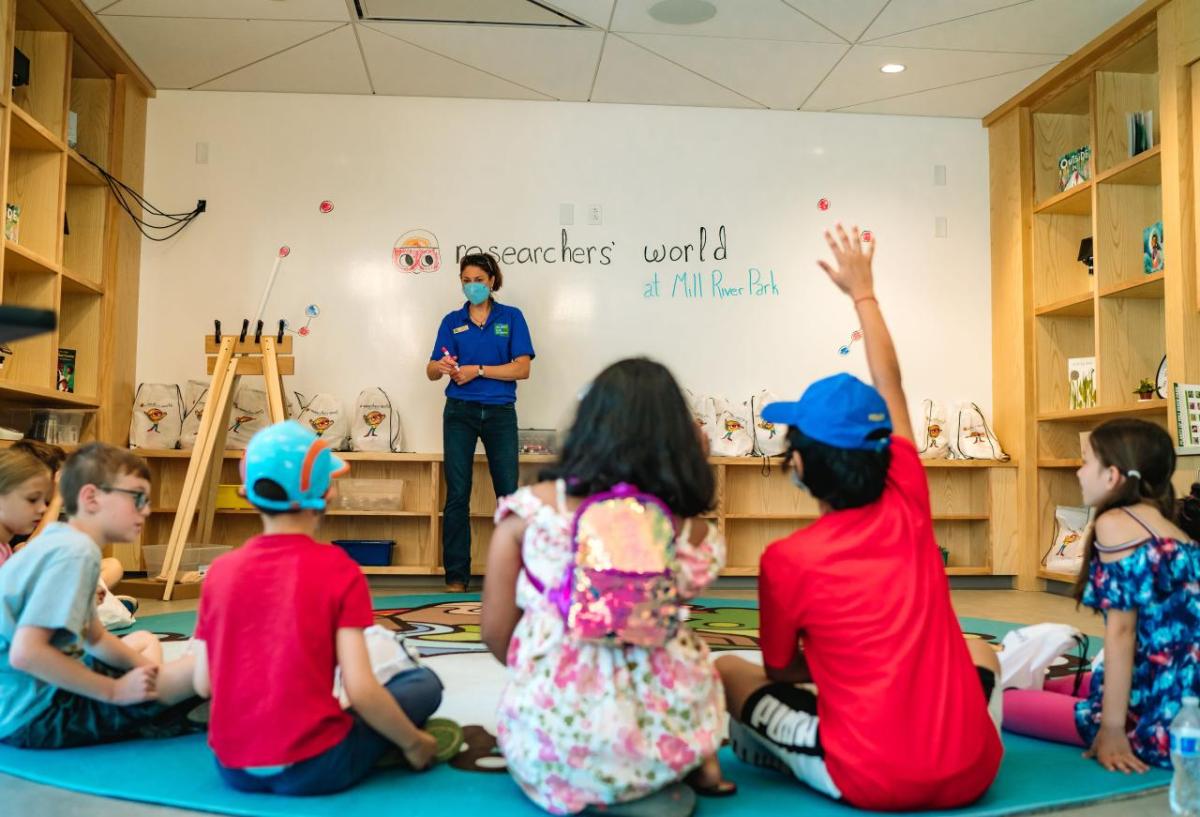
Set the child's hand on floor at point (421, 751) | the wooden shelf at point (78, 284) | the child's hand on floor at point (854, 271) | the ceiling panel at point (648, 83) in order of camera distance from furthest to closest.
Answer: the ceiling panel at point (648, 83), the wooden shelf at point (78, 284), the child's hand on floor at point (854, 271), the child's hand on floor at point (421, 751)

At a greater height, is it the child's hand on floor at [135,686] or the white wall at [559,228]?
the white wall at [559,228]

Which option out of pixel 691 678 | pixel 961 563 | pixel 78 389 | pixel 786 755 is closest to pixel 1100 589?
pixel 786 755

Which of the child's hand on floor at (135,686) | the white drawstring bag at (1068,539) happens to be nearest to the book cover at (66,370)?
the child's hand on floor at (135,686)

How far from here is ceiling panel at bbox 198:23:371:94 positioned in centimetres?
492

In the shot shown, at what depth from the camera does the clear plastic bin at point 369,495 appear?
5.19 m

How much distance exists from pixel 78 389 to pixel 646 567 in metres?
4.34

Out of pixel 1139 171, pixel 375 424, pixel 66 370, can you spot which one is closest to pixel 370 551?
pixel 375 424

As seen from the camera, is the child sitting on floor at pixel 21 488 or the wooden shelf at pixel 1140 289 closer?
the child sitting on floor at pixel 21 488

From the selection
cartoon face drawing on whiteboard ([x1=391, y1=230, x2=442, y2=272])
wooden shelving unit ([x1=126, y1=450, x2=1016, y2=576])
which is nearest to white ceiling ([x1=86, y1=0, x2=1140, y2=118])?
cartoon face drawing on whiteboard ([x1=391, y1=230, x2=442, y2=272])

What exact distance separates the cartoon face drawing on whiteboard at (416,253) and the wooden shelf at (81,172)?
4.79ft

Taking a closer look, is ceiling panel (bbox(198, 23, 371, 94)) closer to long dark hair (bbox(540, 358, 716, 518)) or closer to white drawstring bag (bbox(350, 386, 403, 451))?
white drawstring bag (bbox(350, 386, 403, 451))

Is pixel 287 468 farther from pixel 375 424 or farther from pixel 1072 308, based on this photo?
pixel 1072 308

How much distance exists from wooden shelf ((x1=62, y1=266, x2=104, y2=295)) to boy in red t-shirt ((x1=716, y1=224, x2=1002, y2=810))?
399cm

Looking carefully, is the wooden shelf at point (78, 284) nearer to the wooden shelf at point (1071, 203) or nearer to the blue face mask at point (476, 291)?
the blue face mask at point (476, 291)
